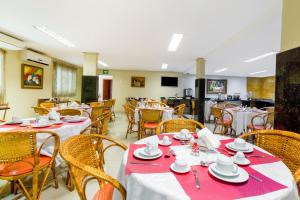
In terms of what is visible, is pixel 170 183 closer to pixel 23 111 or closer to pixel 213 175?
pixel 213 175

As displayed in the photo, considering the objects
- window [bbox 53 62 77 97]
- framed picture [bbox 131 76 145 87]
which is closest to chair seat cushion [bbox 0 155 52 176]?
window [bbox 53 62 77 97]

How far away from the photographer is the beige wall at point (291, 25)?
2.00m

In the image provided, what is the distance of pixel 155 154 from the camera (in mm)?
1204

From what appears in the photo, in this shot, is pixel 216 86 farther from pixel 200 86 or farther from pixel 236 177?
pixel 236 177

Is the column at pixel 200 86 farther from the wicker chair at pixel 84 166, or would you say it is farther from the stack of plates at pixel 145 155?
the stack of plates at pixel 145 155

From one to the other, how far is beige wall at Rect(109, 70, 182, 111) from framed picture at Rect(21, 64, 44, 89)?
14.9 feet

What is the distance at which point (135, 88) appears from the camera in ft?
36.3

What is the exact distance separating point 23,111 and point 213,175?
715cm

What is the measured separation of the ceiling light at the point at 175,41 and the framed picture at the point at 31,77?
505cm

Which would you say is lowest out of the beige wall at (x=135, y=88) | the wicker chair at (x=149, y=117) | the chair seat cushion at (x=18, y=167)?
the chair seat cushion at (x=18, y=167)

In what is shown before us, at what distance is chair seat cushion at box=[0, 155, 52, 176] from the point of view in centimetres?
157

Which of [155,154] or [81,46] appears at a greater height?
[81,46]

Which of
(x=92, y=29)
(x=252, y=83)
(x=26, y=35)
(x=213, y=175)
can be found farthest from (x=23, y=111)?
(x=252, y=83)

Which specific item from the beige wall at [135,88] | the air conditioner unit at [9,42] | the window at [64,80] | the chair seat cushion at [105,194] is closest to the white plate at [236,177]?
the chair seat cushion at [105,194]
